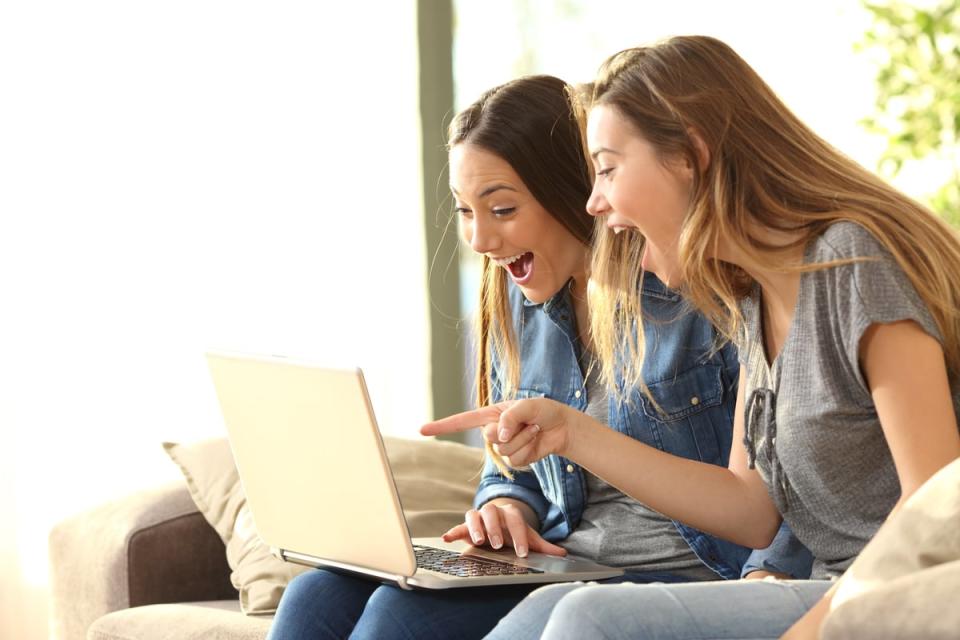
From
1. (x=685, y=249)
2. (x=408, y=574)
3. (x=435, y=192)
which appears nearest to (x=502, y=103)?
(x=685, y=249)

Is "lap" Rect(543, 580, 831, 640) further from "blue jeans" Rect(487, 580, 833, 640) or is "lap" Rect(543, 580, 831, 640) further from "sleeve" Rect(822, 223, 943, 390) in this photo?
"sleeve" Rect(822, 223, 943, 390)

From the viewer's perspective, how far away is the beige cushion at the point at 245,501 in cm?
223

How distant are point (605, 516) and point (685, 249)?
0.46m

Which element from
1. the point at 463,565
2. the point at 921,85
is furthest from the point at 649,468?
the point at 921,85

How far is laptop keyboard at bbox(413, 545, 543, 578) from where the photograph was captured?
5.27 ft

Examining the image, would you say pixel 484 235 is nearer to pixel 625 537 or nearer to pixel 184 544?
pixel 625 537

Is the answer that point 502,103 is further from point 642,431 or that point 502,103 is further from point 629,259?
point 642,431

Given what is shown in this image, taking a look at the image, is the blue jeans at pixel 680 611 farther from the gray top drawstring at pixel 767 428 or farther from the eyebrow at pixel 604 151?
A: the eyebrow at pixel 604 151

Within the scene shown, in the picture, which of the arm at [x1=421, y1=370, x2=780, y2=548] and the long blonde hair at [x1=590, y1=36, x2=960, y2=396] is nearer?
the long blonde hair at [x1=590, y1=36, x2=960, y2=396]

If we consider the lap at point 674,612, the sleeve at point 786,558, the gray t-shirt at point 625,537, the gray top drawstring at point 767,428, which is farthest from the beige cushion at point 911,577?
the gray t-shirt at point 625,537

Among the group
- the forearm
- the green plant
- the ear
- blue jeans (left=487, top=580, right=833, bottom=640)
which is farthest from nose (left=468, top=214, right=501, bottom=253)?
the green plant

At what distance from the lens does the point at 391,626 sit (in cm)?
159

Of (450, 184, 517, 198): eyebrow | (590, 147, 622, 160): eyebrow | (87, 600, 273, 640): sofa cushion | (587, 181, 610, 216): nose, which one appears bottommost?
(87, 600, 273, 640): sofa cushion

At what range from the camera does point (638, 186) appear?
1.57 meters
